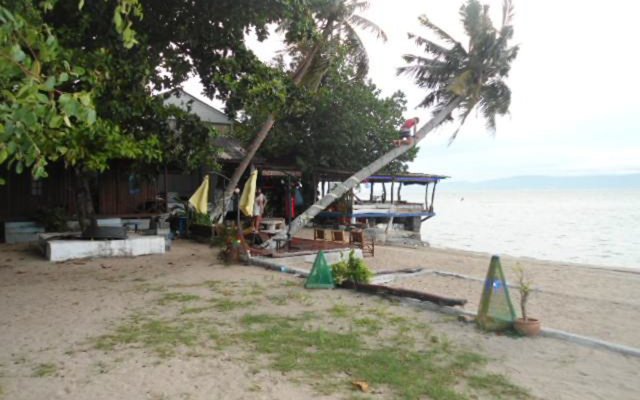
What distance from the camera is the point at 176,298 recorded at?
7.83m

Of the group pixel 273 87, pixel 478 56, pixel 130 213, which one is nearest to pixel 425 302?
pixel 273 87

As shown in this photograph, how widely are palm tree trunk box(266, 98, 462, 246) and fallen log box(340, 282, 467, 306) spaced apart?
18.1 feet

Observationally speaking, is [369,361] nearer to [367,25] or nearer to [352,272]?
[352,272]

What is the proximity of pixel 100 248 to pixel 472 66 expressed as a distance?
12.7 meters

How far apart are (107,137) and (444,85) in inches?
529

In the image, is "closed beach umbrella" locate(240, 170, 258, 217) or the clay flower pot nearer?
the clay flower pot

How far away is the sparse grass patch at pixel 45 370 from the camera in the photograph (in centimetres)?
457

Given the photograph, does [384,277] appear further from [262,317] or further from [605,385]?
[605,385]

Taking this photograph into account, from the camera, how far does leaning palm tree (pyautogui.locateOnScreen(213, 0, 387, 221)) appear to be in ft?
51.3

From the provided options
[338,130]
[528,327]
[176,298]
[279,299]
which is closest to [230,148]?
[338,130]

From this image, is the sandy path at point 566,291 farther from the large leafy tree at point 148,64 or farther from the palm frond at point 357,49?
the palm frond at point 357,49

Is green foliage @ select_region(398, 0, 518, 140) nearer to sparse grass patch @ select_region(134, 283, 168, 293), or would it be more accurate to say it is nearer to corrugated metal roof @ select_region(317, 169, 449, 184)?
corrugated metal roof @ select_region(317, 169, 449, 184)

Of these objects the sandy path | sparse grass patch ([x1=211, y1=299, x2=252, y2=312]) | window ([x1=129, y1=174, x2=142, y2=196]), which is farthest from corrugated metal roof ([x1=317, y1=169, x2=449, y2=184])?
sparse grass patch ([x1=211, y1=299, x2=252, y2=312])

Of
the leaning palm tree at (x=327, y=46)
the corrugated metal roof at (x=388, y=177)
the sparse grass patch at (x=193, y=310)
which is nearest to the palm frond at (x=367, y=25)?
the leaning palm tree at (x=327, y=46)
